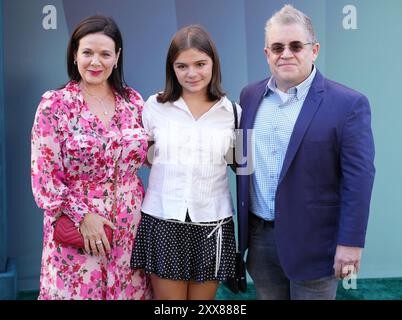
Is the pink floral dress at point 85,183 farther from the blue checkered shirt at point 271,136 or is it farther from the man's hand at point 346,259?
the man's hand at point 346,259

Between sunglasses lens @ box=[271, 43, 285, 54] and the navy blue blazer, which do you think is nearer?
the navy blue blazer

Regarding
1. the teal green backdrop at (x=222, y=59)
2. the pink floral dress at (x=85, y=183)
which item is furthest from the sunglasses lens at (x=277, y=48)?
the teal green backdrop at (x=222, y=59)

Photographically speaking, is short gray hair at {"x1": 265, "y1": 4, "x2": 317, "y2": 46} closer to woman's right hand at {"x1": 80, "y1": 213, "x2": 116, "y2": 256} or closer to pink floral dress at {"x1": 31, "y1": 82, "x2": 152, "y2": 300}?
pink floral dress at {"x1": 31, "y1": 82, "x2": 152, "y2": 300}

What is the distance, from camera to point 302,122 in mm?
2320

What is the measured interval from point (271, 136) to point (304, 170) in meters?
0.22

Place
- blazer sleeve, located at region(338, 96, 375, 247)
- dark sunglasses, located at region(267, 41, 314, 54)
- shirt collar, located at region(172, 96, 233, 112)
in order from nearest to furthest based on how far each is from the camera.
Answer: blazer sleeve, located at region(338, 96, 375, 247)
dark sunglasses, located at region(267, 41, 314, 54)
shirt collar, located at region(172, 96, 233, 112)

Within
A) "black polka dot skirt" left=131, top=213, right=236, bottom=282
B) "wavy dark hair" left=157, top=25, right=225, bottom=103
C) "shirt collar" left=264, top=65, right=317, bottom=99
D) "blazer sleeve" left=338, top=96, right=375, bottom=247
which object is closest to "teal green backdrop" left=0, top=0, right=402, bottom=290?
"wavy dark hair" left=157, top=25, right=225, bottom=103

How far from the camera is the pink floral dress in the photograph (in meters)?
2.44

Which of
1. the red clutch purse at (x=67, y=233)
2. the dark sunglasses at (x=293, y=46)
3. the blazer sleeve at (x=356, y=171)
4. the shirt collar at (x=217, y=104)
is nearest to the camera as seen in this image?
the blazer sleeve at (x=356, y=171)

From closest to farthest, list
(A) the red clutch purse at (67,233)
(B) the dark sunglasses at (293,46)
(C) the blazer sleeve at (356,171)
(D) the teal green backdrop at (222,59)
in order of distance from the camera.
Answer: (C) the blazer sleeve at (356,171) < (B) the dark sunglasses at (293,46) < (A) the red clutch purse at (67,233) < (D) the teal green backdrop at (222,59)

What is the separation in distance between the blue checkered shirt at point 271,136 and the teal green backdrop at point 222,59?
182cm

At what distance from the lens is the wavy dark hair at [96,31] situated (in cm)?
255

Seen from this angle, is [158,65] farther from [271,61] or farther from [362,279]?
[362,279]
